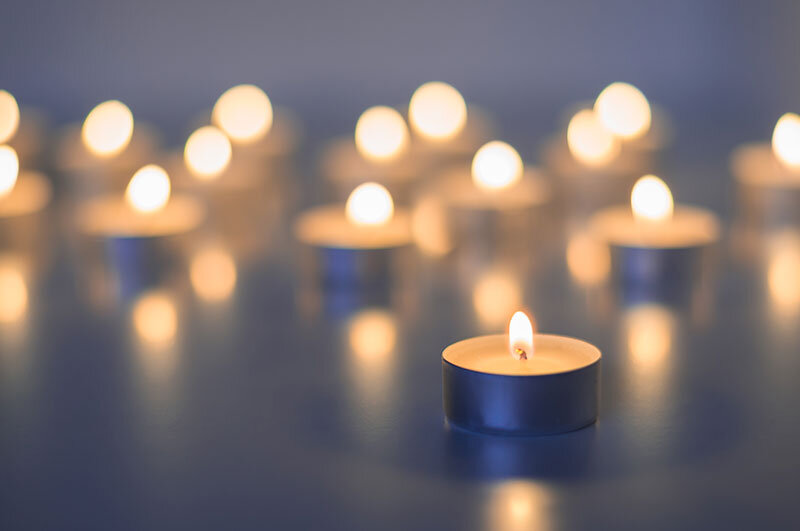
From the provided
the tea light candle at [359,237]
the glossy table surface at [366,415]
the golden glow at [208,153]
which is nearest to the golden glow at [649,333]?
the glossy table surface at [366,415]

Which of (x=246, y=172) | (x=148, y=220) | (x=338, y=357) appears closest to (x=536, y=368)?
(x=338, y=357)

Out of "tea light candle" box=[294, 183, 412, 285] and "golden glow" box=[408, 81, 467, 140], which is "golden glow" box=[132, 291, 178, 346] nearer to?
"tea light candle" box=[294, 183, 412, 285]

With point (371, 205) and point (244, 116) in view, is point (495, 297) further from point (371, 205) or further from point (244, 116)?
point (244, 116)

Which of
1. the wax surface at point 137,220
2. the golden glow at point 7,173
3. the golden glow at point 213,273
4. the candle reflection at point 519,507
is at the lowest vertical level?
the candle reflection at point 519,507

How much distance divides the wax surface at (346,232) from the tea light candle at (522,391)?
503 millimetres

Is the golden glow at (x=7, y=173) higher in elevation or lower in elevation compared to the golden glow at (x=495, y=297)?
higher

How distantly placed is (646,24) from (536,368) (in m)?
2.82

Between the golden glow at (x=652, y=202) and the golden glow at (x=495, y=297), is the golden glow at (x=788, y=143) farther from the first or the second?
the golden glow at (x=495, y=297)

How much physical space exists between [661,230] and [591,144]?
0.59 meters

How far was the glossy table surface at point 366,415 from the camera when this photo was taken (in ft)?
2.71

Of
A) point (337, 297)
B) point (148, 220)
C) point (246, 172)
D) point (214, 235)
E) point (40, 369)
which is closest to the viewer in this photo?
point (40, 369)

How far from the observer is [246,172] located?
205 centimetres

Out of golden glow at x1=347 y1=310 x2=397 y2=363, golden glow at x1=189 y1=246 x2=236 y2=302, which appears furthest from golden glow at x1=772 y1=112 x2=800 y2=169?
golden glow at x1=189 y1=246 x2=236 y2=302

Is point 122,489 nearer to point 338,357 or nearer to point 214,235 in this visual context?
point 338,357
